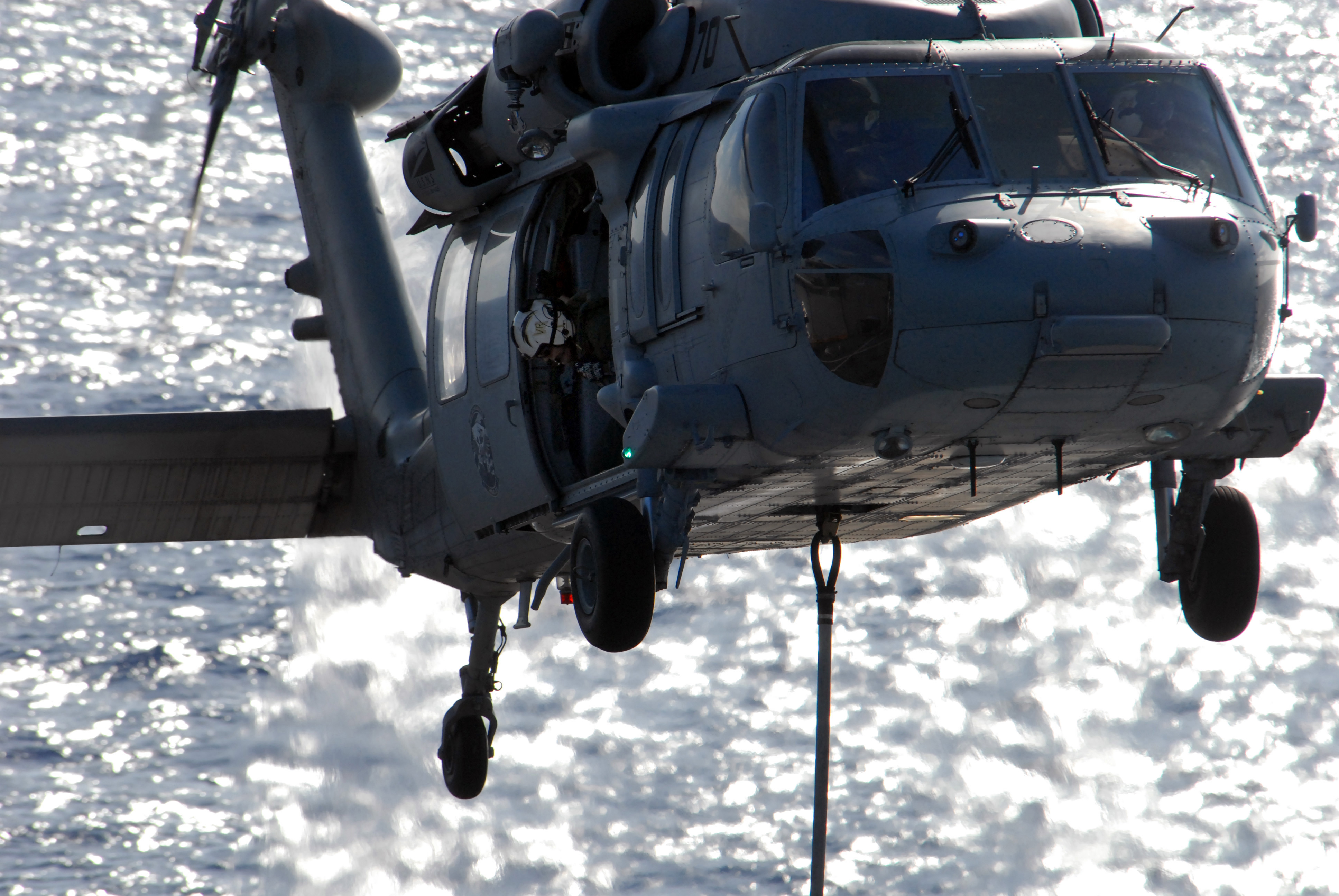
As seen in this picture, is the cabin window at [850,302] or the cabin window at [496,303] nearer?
the cabin window at [850,302]

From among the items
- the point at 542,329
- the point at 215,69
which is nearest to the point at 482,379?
the point at 542,329

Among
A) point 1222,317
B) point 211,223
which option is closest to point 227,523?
point 1222,317

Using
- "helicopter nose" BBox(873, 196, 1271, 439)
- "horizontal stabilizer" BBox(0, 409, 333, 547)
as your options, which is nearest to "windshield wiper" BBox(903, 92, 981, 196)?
"helicopter nose" BBox(873, 196, 1271, 439)

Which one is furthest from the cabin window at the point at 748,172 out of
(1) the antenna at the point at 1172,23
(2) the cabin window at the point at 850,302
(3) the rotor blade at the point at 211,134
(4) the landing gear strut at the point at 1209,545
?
(3) the rotor blade at the point at 211,134

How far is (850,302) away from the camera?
24.5 feet

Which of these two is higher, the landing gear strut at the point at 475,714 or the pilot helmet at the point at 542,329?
the pilot helmet at the point at 542,329

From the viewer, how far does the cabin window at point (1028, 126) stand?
7.70 meters

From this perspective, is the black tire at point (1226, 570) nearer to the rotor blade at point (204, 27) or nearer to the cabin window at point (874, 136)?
the cabin window at point (874, 136)

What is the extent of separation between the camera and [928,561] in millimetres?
32469

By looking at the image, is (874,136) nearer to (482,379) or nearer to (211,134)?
(482,379)

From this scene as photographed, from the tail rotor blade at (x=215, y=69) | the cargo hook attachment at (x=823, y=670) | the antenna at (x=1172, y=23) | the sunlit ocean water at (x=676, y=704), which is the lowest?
the sunlit ocean water at (x=676, y=704)

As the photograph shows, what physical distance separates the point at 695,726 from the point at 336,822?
6.46 meters

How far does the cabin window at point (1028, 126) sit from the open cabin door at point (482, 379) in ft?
A: 11.5

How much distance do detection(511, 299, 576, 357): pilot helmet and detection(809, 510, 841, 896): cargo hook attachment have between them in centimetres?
187
